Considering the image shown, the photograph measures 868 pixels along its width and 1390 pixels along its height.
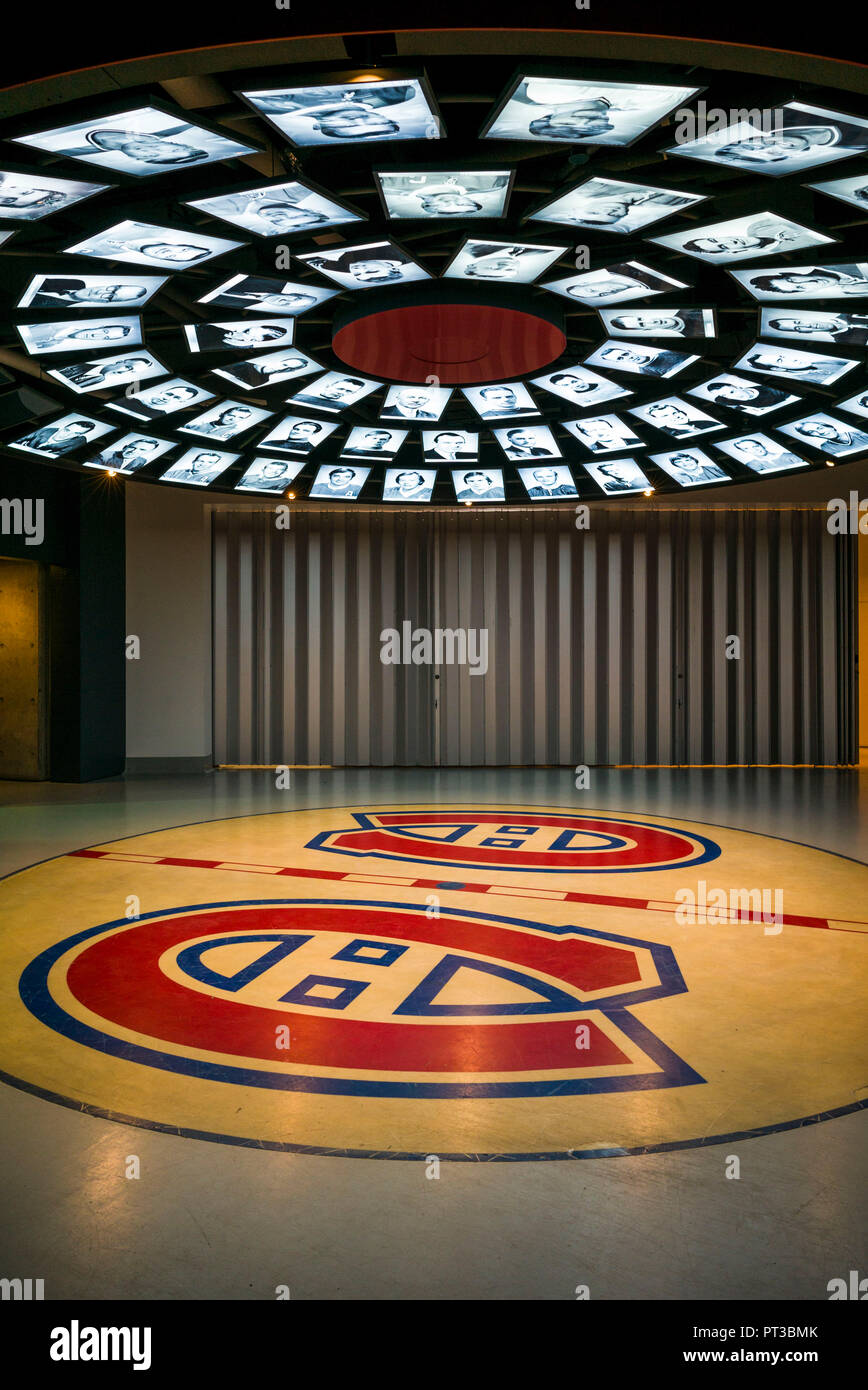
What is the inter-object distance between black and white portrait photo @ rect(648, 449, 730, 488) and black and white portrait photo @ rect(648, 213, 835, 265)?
6442 mm

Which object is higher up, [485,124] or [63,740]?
[485,124]

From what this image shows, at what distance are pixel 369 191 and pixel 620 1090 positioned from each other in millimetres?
5878

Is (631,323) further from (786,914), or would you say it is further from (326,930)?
(326,930)

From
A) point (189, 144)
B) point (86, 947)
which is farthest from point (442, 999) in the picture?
point (189, 144)

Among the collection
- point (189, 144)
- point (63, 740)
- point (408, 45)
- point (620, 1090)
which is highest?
point (189, 144)

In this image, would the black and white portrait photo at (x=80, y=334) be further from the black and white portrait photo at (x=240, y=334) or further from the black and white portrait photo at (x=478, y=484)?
the black and white portrait photo at (x=478, y=484)

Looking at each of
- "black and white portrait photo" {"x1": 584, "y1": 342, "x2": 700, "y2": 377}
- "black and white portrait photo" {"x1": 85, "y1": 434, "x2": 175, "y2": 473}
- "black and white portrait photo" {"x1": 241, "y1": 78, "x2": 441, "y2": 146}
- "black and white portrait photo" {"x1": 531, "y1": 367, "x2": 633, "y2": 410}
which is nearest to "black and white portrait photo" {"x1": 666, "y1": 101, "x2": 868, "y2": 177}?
"black and white portrait photo" {"x1": 241, "y1": 78, "x2": 441, "y2": 146}

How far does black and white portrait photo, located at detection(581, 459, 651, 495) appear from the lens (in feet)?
46.2

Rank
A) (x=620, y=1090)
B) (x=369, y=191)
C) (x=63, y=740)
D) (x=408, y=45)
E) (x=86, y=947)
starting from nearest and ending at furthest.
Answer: (x=408, y=45)
(x=620, y=1090)
(x=369, y=191)
(x=86, y=947)
(x=63, y=740)

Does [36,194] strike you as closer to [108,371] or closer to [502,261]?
[502,261]

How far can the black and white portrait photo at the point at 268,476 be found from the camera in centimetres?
1411

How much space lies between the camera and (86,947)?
684cm

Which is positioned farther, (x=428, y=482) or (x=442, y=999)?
(x=428, y=482)

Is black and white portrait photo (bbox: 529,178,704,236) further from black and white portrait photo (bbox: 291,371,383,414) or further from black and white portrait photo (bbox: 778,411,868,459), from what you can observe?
black and white portrait photo (bbox: 778,411,868,459)
